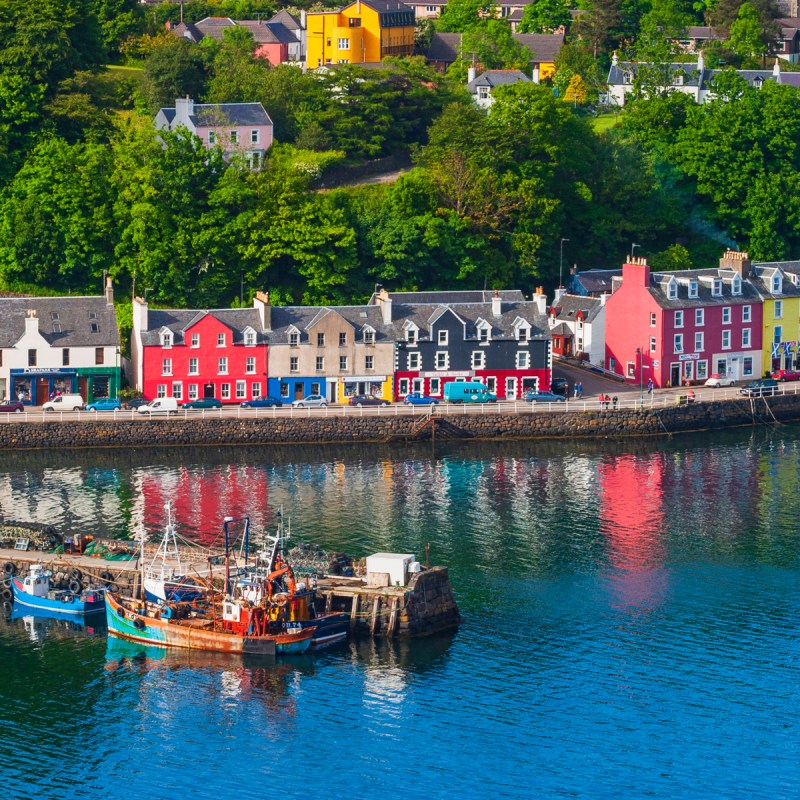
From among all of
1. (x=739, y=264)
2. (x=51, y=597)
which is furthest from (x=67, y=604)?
(x=739, y=264)

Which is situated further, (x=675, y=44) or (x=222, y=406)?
(x=675, y=44)

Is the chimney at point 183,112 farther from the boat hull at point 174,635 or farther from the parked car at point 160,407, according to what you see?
the boat hull at point 174,635

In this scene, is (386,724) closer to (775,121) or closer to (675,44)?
(775,121)

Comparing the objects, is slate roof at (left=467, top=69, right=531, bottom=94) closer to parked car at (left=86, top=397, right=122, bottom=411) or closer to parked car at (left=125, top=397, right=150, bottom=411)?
parked car at (left=125, top=397, right=150, bottom=411)

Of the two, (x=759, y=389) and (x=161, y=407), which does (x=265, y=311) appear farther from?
(x=759, y=389)

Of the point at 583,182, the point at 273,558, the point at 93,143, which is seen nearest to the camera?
the point at 273,558

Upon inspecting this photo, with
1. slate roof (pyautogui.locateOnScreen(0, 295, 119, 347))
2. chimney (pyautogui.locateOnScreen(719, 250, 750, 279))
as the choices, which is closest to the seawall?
slate roof (pyautogui.locateOnScreen(0, 295, 119, 347))

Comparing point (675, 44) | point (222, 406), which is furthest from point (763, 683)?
point (675, 44)
